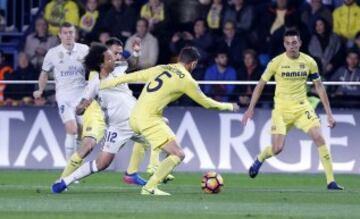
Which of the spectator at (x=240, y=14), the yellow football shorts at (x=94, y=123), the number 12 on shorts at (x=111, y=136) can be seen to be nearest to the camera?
the number 12 on shorts at (x=111, y=136)

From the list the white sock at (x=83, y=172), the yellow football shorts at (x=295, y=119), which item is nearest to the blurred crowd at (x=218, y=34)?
the yellow football shorts at (x=295, y=119)

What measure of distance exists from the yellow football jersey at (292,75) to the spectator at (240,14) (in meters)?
5.23

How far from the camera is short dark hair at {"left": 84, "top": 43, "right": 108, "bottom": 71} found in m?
18.4

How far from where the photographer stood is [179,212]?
15.5 meters

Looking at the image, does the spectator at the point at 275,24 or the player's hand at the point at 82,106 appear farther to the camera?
the spectator at the point at 275,24

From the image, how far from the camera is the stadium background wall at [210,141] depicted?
2336 centimetres

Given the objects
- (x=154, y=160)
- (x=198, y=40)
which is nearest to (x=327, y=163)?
(x=154, y=160)

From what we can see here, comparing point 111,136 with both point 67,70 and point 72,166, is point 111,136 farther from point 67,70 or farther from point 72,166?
point 67,70

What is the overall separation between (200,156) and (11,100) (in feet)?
11.5

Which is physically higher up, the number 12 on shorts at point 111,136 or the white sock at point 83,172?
the number 12 on shorts at point 111,136

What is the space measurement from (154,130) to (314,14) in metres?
8.17

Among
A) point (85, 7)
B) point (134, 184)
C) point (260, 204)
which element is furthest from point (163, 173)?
point (85, 7)

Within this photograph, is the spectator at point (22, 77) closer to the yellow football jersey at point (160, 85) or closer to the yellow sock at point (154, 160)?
the yellow sock at point (154, 160)

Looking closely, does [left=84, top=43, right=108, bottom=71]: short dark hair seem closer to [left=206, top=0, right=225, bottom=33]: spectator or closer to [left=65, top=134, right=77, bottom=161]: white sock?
[left=65, top=134, right=77, bottom=161]: white sock
